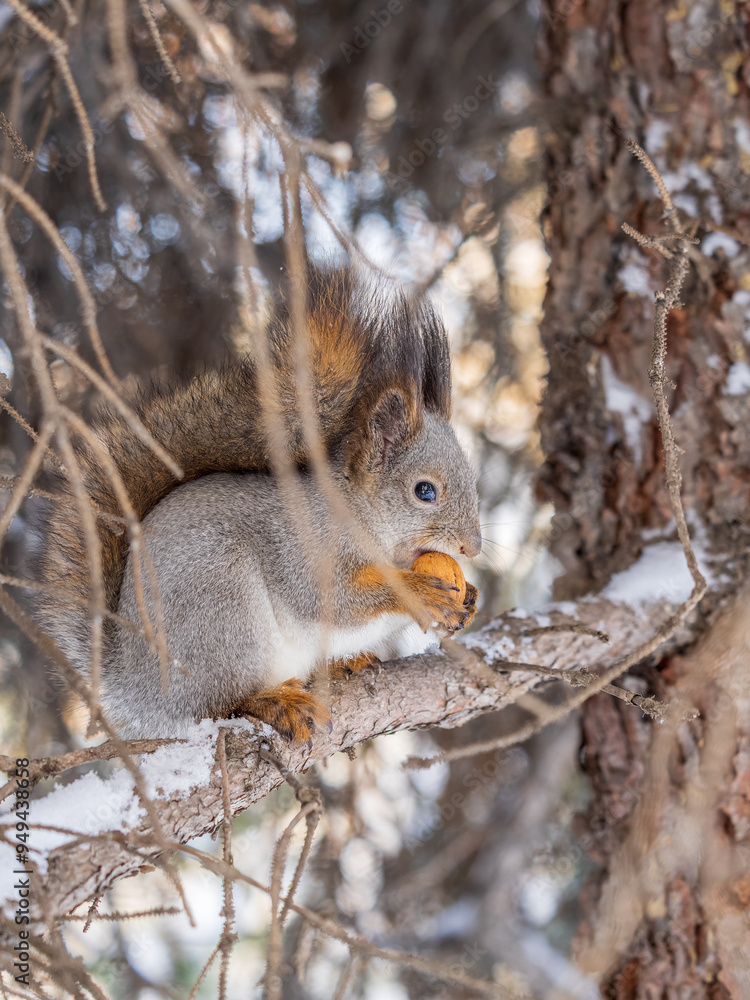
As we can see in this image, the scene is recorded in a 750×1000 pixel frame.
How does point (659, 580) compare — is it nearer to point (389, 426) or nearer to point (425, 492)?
point (425, 492)

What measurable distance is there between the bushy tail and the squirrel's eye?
152 millimetres

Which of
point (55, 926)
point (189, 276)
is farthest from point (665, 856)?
point (189, 276)

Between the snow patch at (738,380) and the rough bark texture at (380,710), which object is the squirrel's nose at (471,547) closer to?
the rough bark texture at (380,710)

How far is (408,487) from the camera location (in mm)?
1451

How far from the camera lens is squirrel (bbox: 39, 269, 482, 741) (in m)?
1.23

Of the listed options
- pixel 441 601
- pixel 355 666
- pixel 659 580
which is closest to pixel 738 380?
pixel 659 580

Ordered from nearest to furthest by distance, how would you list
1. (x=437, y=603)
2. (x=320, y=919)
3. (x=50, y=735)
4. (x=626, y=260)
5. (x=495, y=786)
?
(x=320, y=919), (x=437, y=603), (x=626, y=260), (x=50, y=735), (x=495, y=786)

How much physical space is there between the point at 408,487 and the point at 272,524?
28 cm

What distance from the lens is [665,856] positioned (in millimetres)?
1354

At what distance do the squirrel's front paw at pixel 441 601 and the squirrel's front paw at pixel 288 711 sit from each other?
9.8 inches

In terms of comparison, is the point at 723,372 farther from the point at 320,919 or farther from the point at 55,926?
the point at 55,926

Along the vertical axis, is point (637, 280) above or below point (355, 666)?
above

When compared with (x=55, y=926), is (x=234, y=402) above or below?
above

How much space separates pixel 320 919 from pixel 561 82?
1657 mm
